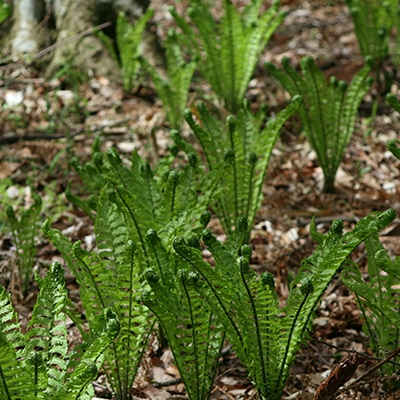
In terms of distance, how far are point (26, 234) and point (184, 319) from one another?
1.04 m

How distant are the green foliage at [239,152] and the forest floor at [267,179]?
0.98ft

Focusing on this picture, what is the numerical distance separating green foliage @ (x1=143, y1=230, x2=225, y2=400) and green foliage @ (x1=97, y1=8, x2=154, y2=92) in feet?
8.12

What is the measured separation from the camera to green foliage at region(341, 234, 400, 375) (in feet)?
6.41

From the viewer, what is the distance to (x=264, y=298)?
1813mm

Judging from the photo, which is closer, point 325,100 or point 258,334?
point 258,334

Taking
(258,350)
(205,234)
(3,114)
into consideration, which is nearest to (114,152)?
(205,234)

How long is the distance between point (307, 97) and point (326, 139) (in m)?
0.25

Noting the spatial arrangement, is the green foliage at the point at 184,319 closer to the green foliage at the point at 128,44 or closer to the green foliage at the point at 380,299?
the green foliage at the point at 380,299

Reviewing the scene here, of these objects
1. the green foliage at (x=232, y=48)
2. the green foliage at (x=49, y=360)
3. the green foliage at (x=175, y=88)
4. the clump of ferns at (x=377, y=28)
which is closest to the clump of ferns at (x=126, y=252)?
the green foliage at (x=49, y=360)

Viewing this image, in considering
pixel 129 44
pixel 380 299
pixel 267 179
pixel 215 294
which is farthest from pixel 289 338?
pixel 129 44

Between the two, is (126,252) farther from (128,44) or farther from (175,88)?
(128,44)

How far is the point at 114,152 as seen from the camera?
2.54 metres

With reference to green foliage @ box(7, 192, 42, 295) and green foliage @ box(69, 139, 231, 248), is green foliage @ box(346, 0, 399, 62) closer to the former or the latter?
green foliage @ box(69, 139, 231, 248)

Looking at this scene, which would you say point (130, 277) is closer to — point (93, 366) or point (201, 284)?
point (201, 284)
